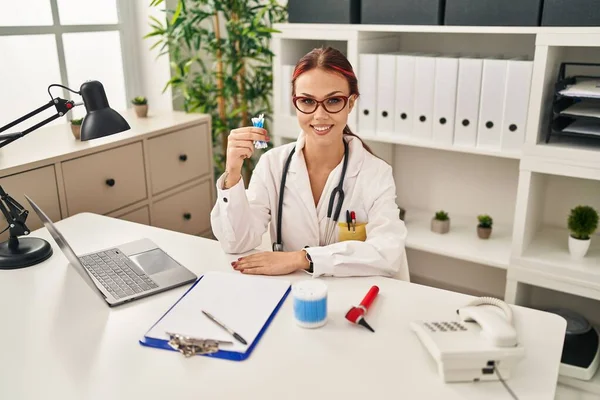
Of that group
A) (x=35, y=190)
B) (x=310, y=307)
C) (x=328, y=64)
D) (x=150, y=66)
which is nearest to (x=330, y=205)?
(x=328, y=64)

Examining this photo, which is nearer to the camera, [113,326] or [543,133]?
[113,326]

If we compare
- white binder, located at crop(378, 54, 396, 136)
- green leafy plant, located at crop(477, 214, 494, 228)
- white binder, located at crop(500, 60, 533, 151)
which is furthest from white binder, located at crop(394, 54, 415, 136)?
green leafy plant, located at crop(477, 214, 494, 228)

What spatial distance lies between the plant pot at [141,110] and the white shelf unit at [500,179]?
61 centimetres

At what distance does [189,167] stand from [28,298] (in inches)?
50.5

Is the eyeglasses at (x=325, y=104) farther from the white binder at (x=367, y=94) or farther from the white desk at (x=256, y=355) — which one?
the white binder at (x=367, y=94)

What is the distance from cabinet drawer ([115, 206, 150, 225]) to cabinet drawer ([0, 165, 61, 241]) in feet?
1.04

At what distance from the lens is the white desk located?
3.25ft

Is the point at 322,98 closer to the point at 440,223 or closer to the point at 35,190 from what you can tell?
the point at 35,190

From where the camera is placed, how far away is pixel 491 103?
2.11m

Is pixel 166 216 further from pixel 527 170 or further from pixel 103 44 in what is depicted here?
pixel 527 170

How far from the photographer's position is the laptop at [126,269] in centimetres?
133

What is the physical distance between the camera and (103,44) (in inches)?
110

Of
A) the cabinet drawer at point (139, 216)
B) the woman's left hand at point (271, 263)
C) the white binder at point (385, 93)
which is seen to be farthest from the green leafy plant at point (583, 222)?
the cabinet drawer at point (139, 216)

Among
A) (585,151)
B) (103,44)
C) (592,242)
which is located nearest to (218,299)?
(585,151)
